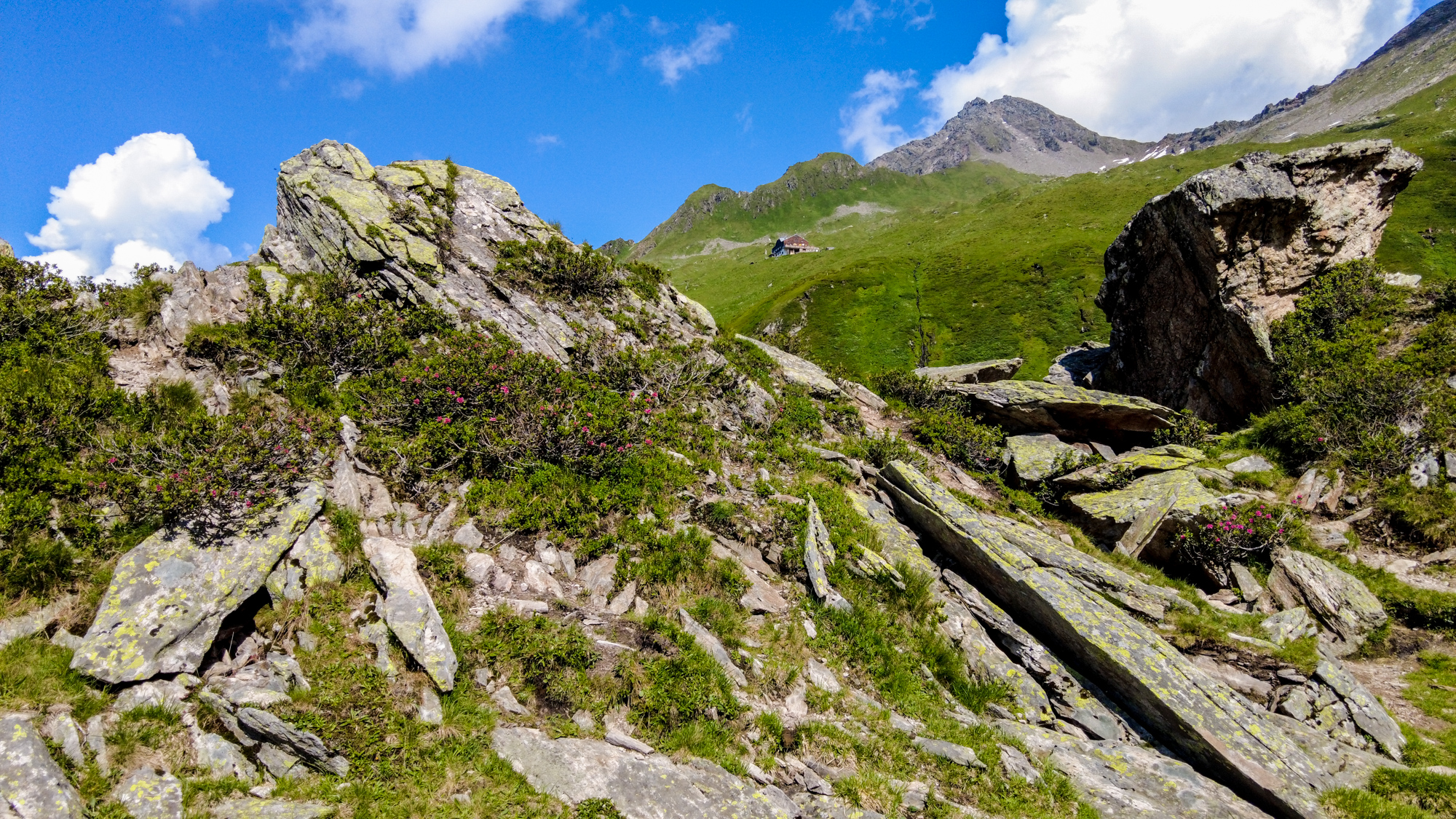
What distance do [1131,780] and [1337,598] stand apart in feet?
29.7

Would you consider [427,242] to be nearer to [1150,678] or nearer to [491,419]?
[491,419]

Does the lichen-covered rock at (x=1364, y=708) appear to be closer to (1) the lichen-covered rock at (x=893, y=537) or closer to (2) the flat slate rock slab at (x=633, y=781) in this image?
(1) the lichen-covered rock at (x=893, y=537)

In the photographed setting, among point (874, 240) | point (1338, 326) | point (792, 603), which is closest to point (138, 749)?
point (792, 603)

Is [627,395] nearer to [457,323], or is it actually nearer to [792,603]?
[457,323]

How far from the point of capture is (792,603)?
11.2 metres

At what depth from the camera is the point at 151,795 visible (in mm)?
5609

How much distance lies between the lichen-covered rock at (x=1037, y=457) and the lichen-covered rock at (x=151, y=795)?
2116 centimetres

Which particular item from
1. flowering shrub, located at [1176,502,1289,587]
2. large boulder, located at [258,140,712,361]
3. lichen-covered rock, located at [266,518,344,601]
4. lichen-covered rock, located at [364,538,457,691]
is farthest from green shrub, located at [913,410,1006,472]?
lichen-covered rock, located at [266,518,344,601]

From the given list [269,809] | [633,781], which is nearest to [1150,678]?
[633,781]

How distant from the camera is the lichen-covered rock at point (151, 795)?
18.0ft

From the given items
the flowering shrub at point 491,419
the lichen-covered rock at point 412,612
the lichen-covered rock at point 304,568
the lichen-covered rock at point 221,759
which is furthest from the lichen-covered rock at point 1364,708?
the lichen-covered rock at point 304,568

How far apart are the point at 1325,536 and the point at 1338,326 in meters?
12.5

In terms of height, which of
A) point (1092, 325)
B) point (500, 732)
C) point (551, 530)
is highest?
point (1092, 325)

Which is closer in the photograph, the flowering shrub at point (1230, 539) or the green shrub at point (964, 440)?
the flowering shrub at point (1230, 539)
